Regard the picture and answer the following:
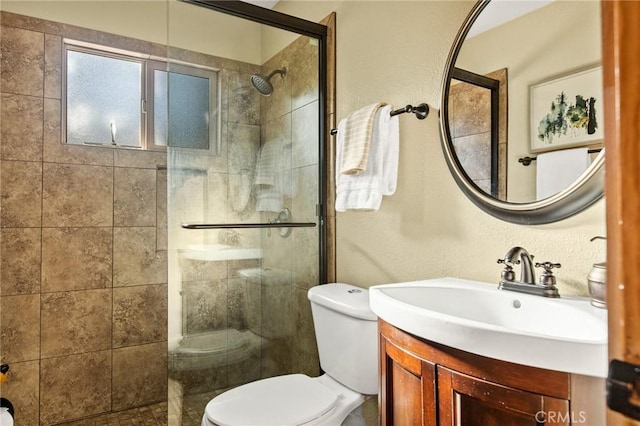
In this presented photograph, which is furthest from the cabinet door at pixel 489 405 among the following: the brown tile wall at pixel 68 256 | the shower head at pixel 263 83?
the brown tile wall at pixel 68 256

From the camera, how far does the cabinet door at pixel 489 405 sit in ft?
2.36

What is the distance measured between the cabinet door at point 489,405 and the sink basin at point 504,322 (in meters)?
0.07

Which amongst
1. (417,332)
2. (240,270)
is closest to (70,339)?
(240,270)

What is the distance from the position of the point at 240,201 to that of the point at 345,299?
Answer: 2.24 feet

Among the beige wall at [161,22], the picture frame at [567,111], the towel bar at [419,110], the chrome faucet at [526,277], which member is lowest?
the chrome faucet at [526,277]

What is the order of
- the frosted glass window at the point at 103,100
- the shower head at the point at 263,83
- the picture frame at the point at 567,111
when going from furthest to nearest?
the frosted glass window at the point at 103,100 < the shower head at the point at 263,83 < the picture frame at the point at 567,111

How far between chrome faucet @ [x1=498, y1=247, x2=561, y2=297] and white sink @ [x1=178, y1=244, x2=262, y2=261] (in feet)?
3.82

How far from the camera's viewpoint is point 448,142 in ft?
4.67

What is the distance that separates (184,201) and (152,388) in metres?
1.42

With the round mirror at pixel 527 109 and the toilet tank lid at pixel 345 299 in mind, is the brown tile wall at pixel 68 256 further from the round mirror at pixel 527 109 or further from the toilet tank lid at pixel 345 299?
the round mirror at pixel 527 109

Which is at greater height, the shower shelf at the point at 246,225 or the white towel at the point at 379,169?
the white towel at the point at 379,169

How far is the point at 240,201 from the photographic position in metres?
1.91

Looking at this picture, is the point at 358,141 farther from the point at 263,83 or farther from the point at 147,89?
the point at 147,89

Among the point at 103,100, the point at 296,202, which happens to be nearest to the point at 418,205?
the point at 296,202
